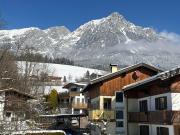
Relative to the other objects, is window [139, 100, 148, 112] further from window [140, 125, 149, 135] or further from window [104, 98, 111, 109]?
window [104, 98, 111, 109]

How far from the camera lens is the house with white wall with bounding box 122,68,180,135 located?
2891 cm

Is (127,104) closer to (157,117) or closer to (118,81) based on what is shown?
(118,81)

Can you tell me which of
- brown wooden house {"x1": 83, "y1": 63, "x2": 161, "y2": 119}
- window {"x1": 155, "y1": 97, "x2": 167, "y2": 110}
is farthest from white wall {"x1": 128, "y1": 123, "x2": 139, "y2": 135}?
window {"x1": 155, "y1": 97, "x2": 167, "y2": 110}

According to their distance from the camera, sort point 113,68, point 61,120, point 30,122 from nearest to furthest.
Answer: point 30,122
point 113,68
point 61,120

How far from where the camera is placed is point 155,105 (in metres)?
33.4

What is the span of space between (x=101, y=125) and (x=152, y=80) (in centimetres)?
1463

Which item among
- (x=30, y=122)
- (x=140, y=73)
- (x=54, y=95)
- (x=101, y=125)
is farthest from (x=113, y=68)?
(x=54, y=95)

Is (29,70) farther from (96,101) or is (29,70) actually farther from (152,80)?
(152,80)

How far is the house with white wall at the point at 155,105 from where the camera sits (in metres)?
28.9

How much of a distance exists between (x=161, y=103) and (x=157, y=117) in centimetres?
127

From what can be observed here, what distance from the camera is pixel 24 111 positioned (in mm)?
13227

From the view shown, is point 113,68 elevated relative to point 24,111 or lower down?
elevated

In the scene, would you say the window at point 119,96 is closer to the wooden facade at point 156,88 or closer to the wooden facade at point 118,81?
the wooden facade at point 118,81

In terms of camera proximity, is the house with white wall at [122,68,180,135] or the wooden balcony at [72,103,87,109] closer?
the house with white wall at [122,68,180,135]
